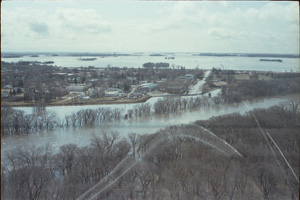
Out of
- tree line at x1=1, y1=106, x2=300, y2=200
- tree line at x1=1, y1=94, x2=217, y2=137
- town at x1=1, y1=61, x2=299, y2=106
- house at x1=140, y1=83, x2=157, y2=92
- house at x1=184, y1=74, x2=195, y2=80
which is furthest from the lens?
house at x1=184, y1=74, x2=195, y2=80

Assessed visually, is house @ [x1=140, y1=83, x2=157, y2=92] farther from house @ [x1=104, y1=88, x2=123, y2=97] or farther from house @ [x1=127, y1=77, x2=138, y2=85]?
house @ [x1=104, y1=88, x2=123, y2=97]

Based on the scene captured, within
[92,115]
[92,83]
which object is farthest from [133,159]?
[92,83]

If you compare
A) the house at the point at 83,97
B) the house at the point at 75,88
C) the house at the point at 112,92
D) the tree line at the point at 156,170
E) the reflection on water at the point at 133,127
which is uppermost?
the house at the point at 75,88

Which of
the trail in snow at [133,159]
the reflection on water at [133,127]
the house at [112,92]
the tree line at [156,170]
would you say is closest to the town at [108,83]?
the house at [112,92]

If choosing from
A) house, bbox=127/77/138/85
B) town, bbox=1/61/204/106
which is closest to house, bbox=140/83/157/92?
town, bbox=1/61/204/106

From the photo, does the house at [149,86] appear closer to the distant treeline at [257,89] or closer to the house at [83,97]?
the house at [83,97]

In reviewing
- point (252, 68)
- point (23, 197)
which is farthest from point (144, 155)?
point (252, 68)

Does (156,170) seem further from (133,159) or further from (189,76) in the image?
(189,76)

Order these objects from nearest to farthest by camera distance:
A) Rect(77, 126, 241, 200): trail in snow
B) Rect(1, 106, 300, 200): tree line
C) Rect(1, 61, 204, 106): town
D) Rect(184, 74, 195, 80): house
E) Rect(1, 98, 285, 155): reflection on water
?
1. Rect(1, 106, 300, 200): tree line
2. Rect(77, 126, 241, 200): trail in snow
3. Rect(1, 98, 285, 155): reflection on water
4. Rect(1, 61, 204, 106): town
5. Rect(184, 74, 195, 80): house

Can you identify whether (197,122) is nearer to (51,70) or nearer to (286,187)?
(286,187)
